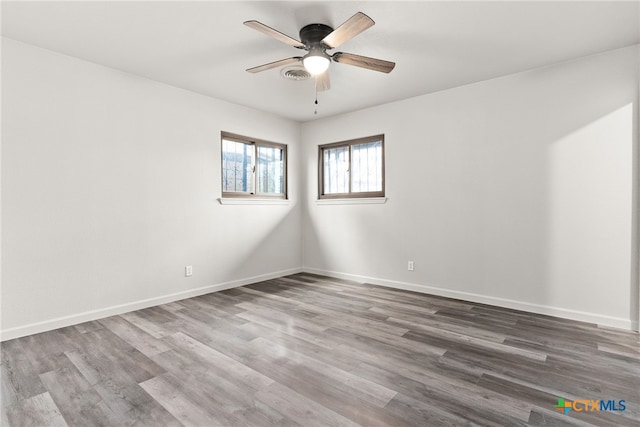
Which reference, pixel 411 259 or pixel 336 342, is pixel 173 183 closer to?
pixel 336 342

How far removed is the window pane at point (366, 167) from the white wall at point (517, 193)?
20cm

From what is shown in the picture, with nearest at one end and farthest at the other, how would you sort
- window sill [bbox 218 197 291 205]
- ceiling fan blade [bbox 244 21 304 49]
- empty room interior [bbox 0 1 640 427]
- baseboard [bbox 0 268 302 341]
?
1. empty room interior [bbox 0 1 640 427]
2. ceiling fan blade [bbox 244 21 304 49]
3. baseboard [bbox 0 268 302 341]
4. window sill [bbox 218 197 291 205]

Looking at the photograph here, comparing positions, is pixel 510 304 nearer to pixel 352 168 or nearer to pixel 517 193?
pixel 517 193

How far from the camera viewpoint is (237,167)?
438cm

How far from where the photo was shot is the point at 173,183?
3.59m

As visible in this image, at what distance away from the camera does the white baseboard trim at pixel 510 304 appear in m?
2.78

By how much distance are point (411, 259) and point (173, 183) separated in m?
3.00

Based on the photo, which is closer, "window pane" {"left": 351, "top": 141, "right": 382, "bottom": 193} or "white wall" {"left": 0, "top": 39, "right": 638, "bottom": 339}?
"white wall" {"left": 0, "top": 39, "right": 638, "bottom": 339}

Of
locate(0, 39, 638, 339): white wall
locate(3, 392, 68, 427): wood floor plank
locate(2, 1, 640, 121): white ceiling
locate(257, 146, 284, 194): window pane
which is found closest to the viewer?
locate(3, 392, 68, 427): wood floor plank

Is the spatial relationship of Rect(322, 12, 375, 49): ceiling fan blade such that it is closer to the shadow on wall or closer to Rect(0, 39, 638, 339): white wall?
Rect(0, 39, 638, 339): white wall

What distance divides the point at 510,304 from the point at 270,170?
3.53 m

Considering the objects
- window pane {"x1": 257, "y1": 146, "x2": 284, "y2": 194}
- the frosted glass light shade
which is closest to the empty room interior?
the frosted glass light shade

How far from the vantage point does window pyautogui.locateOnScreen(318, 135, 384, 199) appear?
4410 mm

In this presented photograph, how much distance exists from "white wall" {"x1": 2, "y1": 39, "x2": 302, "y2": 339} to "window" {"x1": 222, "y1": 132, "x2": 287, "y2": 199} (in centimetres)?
21
